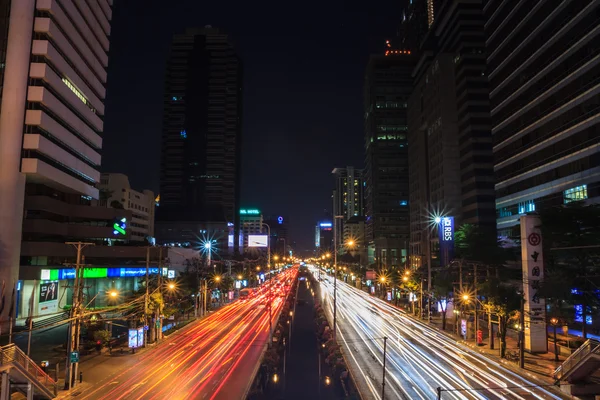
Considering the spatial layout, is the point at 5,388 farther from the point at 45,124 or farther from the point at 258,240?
the point at 258,240

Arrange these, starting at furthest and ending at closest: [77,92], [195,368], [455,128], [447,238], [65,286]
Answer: [455,128] < [77,92] < [447,238] < [65,286] < [195,368]

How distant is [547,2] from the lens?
214 ft

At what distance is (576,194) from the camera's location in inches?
2308

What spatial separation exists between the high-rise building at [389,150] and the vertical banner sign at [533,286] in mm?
131483

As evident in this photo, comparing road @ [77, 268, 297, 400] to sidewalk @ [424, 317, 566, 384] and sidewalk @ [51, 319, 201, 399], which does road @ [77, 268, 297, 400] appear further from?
sidewalk @ [424, 317, 566, 384]

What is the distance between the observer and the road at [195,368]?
29156 mm

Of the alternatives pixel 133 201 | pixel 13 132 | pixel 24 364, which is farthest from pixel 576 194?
pixel 133 201

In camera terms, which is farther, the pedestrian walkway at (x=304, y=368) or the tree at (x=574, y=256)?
the tree at (x=574, y=256)

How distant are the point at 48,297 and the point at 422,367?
51.3m

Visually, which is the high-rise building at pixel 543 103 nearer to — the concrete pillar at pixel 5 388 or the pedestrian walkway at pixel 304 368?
the pedestrian walkway at pixel 304 368

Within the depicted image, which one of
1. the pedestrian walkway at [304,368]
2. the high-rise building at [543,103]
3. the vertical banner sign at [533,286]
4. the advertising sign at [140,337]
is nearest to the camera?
the pedestrian walkway at [304,368]

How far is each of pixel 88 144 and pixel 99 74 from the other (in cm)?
1317

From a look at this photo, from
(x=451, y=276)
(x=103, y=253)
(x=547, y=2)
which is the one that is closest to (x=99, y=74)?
(x=103, y=253)

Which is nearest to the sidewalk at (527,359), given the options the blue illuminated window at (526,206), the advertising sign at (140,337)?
the blue illuminated window at (526,206)
